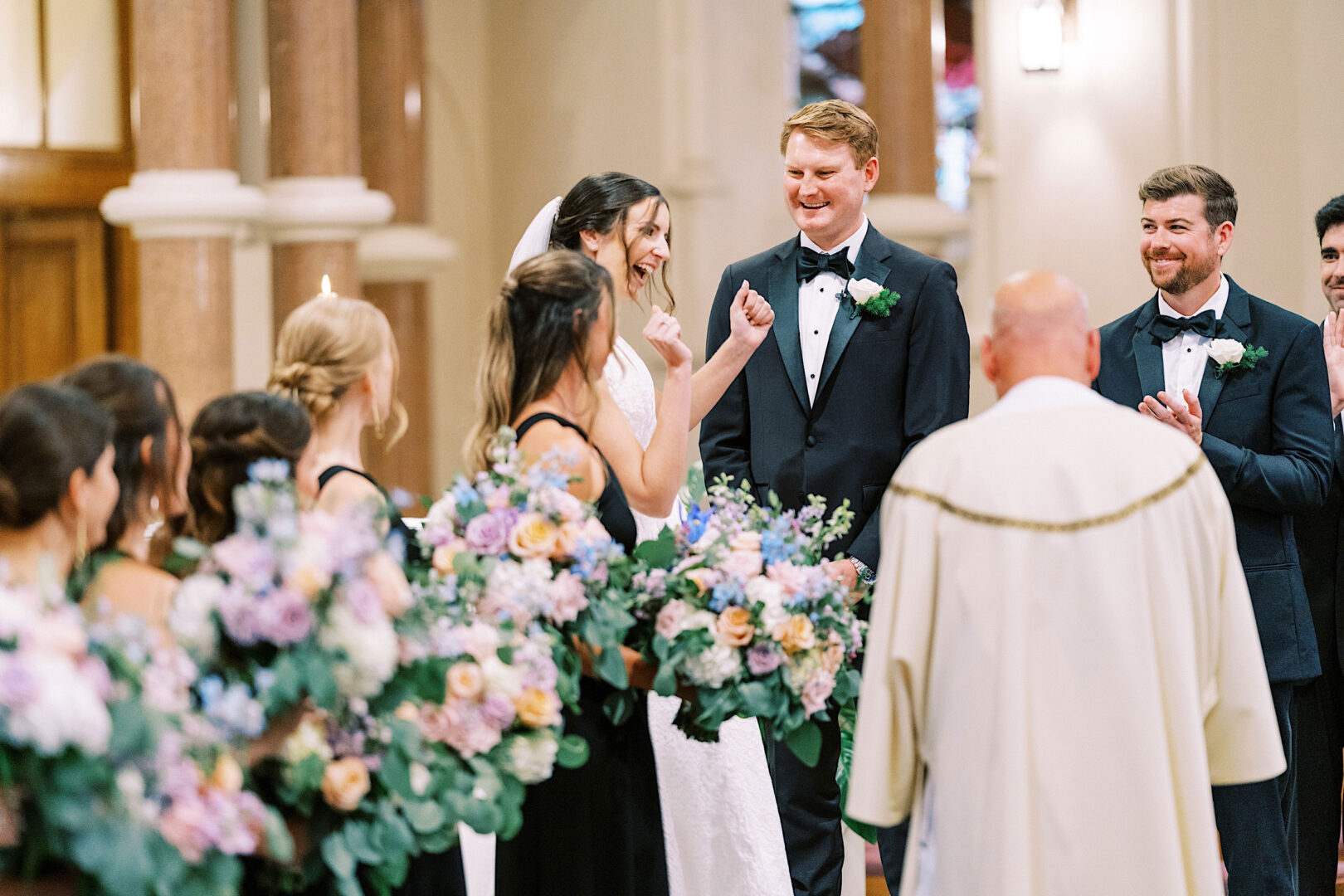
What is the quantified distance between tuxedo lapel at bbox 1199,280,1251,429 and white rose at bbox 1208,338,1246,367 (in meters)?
0.05

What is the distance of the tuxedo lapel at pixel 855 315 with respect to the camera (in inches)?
144

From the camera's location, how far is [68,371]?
7.84ft

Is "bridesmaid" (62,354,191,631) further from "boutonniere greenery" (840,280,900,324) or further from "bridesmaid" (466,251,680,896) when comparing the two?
"boutonniere greenery" (840,280,900,324)

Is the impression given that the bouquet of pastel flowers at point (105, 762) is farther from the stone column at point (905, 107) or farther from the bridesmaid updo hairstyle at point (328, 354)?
the stone column at point (905, 107)

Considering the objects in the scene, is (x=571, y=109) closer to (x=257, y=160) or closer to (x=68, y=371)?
(x=257, y=160)

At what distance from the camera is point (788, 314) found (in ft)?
12.3

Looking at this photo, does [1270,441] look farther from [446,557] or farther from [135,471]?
[135,471]

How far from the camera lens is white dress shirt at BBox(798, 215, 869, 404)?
146 inches

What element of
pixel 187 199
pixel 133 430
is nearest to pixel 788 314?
pixel 133 430

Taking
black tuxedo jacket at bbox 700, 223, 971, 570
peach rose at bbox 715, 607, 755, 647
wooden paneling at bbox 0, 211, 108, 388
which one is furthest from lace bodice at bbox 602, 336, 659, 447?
wooden paneling at bbox 0, 211, 108, 388

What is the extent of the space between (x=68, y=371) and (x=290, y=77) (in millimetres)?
4008

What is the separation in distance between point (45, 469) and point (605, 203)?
1.65 meters

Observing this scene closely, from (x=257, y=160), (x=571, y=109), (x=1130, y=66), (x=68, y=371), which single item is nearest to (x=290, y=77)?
(x=257, y=160)

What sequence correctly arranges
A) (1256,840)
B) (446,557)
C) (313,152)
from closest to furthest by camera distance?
(446,557) < (1256,840) < (313,152)
